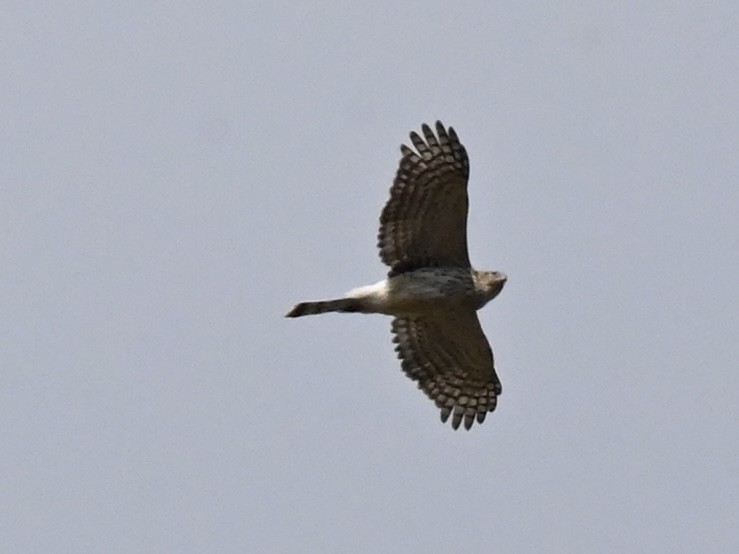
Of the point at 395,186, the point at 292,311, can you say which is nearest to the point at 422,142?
the point at 395,186

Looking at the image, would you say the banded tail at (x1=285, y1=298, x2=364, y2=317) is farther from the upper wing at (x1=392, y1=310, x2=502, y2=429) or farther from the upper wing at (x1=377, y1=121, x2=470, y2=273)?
the upper wing at (x1=392, y1=310, x2=502, y2=429)

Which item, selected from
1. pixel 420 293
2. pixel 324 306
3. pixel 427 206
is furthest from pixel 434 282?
pixel 324 306

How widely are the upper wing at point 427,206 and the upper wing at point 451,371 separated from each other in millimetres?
1161

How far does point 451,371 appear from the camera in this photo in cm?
2489

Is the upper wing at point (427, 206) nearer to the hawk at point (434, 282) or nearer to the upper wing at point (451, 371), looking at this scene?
the hawk at point (434, 282)

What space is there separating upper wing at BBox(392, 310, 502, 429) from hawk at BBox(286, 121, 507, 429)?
12 millimetres

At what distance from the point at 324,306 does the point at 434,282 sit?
126cm

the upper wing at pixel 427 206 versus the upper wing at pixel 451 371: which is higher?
the upper wing at pixel 427 206

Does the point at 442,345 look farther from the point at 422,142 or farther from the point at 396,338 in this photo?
the point at 422,142

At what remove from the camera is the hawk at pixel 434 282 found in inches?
923

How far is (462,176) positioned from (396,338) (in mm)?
2401

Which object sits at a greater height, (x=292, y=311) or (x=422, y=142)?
(x=422, y=142)

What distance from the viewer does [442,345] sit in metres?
24.8

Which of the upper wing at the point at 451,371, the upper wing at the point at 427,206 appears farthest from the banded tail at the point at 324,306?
the upper wing at the point at 451,371
